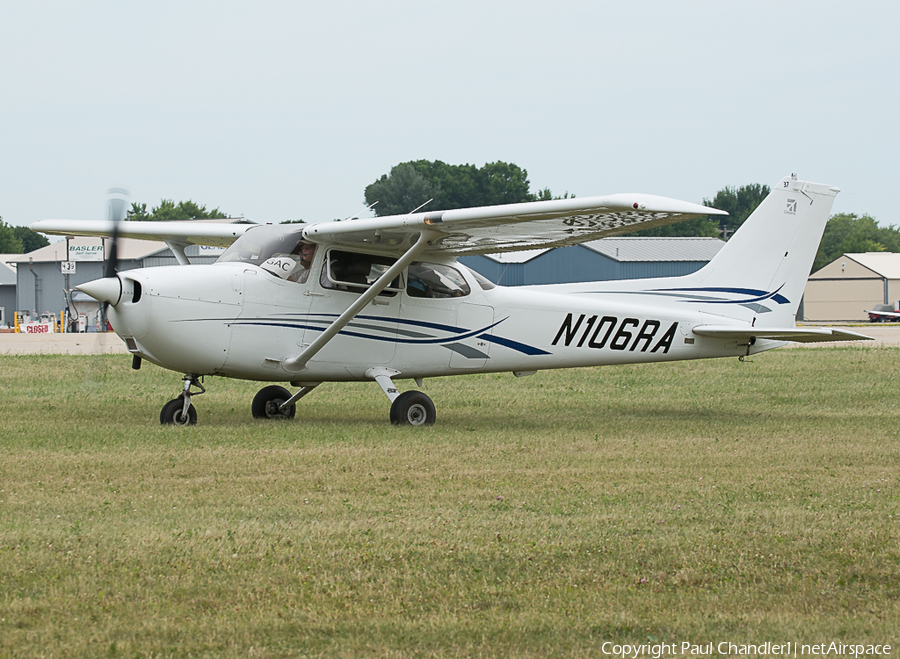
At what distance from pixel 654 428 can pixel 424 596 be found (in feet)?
25.1

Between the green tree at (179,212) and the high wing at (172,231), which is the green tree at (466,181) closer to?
the green tree at (179,212)

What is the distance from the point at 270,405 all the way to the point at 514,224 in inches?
167

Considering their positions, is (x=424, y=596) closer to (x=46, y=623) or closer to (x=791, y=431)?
(x=46, y=623)

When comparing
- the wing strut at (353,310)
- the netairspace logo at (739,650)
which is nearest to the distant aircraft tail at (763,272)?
the wing strut at (353,310)

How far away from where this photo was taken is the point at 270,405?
13.4m

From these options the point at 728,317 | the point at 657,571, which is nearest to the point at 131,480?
the point at 657,571

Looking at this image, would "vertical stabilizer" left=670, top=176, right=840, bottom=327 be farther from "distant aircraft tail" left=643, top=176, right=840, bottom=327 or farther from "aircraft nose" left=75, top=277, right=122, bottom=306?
"aircraft nose" left=75, top=277, right=122, bottom=306

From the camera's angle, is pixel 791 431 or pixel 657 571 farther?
pixel 791 431

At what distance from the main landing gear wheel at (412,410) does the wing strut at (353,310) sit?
45.9 inches

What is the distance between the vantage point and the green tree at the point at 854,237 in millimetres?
117188

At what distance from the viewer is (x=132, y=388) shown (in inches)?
682

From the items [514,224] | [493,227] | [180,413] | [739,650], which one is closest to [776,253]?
[514,224]

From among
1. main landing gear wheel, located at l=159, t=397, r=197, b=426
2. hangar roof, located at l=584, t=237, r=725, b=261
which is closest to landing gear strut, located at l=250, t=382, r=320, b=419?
main landing gear wheel, located at l=159, t=397, r=197, b=426

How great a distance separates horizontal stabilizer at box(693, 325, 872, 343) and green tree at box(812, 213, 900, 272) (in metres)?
108
